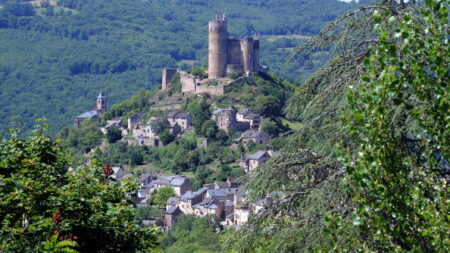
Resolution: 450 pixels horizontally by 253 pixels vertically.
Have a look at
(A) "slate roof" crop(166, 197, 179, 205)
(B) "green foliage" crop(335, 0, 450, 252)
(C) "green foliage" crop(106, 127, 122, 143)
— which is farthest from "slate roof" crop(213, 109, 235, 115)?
(B) "green foliage" crop(335, 0, 450, 252)

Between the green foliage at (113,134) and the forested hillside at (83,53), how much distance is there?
31.9 m

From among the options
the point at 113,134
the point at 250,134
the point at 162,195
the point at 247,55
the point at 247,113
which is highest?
the point at 247,55

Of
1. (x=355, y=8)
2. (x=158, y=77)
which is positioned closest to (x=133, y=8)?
(x=158, y=77)

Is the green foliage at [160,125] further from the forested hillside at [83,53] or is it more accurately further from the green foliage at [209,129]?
the forested hillside at [83,53]

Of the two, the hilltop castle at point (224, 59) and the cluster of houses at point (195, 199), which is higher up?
the hilltop castle at point (224, 59)

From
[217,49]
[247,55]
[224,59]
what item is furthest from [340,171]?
[224,59]

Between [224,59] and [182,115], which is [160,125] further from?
[224,59]

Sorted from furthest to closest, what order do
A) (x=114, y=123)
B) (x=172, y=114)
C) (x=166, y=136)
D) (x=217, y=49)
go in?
(x=114, y=123) < (x=217, y=49) < (x=172, y=114) < (x=166, y=136)

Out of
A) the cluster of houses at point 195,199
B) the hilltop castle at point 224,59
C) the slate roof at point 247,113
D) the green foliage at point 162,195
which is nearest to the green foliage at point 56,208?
the cluster of houses at point 195,199

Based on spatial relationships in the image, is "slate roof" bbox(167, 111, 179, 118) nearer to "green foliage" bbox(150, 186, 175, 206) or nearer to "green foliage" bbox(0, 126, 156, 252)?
"green foliage" bbox(150, 186, 175, 206)

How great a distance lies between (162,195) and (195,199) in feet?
11.1

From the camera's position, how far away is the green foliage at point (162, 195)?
5522 centimetres

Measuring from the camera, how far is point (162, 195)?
2189 inches

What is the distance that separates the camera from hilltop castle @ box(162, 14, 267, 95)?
220ft
